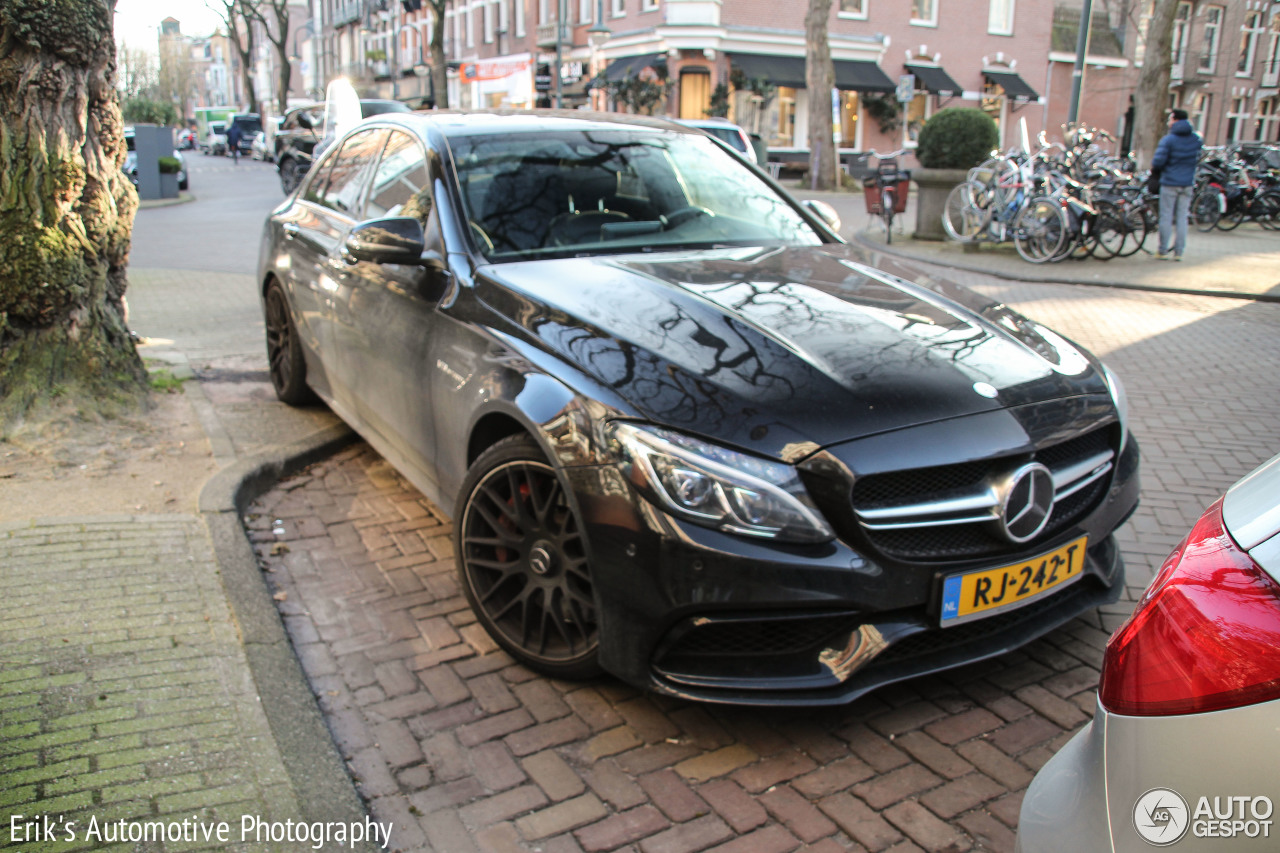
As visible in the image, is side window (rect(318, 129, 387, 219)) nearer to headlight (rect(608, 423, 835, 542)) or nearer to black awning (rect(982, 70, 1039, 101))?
headlight (rect(608, 423, 835, 542))

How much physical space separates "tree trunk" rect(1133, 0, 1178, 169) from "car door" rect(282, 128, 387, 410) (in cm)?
2123

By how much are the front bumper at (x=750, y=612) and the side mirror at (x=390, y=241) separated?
1331mm

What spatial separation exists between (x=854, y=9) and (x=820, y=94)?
14.6 meters

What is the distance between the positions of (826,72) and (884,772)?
2624 cm

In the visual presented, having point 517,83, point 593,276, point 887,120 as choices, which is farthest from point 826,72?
point 593,276

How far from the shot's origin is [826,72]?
87.5ft

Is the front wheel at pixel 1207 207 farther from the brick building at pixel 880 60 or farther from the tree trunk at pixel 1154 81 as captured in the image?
the brick building at pixel 880 60

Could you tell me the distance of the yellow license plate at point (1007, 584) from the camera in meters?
2.64

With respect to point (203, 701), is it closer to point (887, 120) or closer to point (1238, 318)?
point (1238, 318)

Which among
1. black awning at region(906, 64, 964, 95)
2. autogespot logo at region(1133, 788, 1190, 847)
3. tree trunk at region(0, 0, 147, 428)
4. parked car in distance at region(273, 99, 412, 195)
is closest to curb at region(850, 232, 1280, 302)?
tree trunk at region(0, 0, 147, 428)

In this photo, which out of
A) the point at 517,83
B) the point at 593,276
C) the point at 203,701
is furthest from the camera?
the point at 517,83

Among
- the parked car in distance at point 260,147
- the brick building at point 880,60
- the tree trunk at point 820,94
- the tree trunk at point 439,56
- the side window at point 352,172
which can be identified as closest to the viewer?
the side window at point 352,172

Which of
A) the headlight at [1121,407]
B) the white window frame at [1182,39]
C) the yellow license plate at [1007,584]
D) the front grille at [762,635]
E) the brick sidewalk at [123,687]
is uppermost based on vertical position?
the white window frame at [1182,39]

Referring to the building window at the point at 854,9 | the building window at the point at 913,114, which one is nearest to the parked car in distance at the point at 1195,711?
the building window at the point at 854,9
